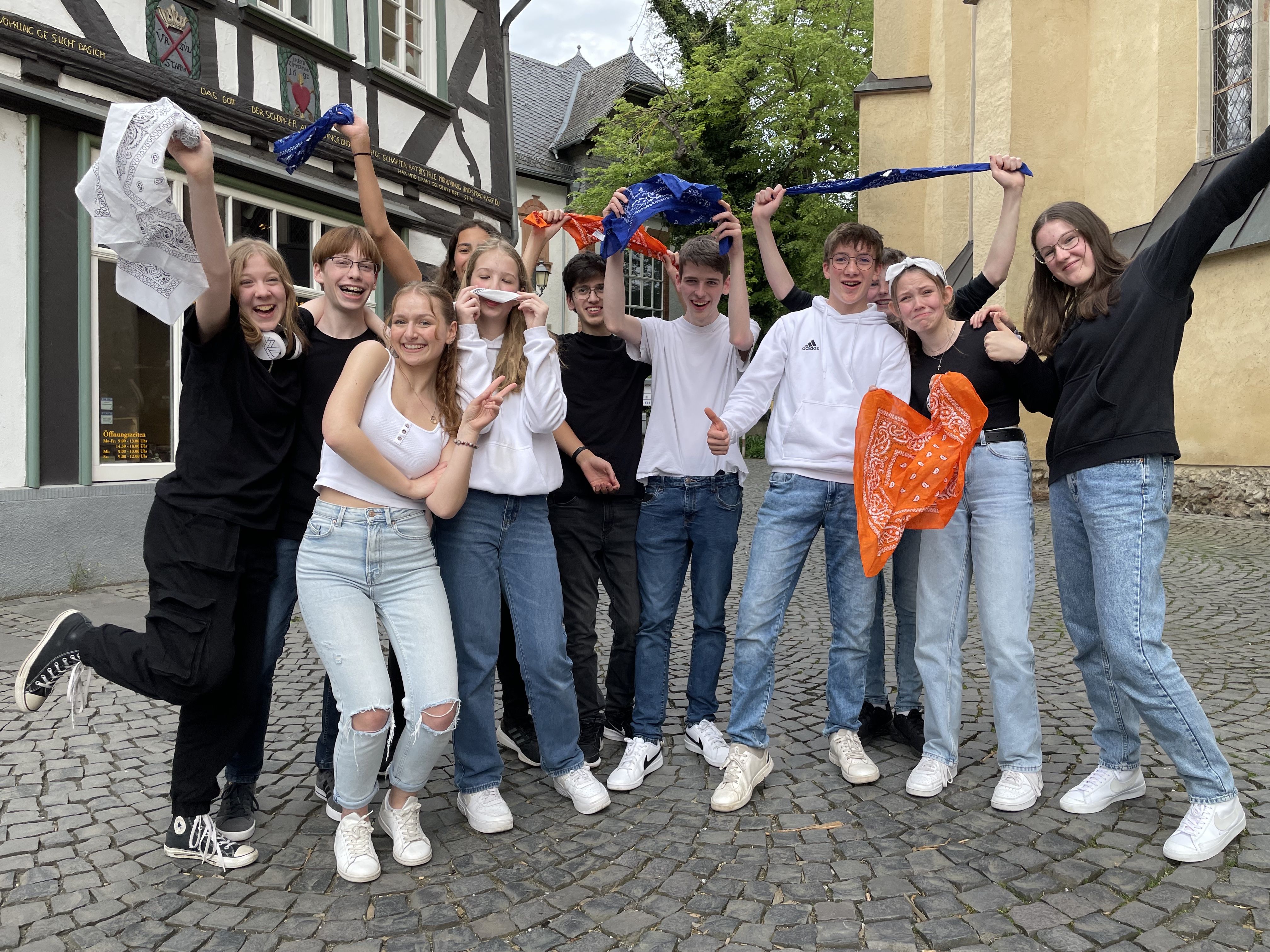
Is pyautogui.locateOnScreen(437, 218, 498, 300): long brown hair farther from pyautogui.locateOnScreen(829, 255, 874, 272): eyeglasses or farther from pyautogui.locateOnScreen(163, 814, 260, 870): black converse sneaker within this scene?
pyautogui.locateOnScreen(163, 814, 260, 870): black converse sneaker

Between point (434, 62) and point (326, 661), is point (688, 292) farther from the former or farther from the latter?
point (434, 62)

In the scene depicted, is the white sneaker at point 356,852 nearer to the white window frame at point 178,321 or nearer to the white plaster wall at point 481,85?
the white window frame at point 178,321

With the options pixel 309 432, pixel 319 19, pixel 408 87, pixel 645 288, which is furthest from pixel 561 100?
pixel 309 432

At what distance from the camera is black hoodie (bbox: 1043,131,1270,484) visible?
9.62 ft

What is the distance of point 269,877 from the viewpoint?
2.88m

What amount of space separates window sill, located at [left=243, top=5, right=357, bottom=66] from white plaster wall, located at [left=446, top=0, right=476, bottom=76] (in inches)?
69.7

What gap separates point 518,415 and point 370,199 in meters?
1.01

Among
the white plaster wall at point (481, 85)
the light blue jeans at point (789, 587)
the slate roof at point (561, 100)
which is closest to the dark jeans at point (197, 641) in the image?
the light blue jeans at point (789, 587)

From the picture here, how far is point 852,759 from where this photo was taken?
3.60 meters

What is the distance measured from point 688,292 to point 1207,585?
19.2 ft

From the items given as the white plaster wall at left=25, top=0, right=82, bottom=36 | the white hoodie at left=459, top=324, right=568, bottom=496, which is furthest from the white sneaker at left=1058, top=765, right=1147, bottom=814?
the white plaster wall at left=25, top=0, right=82, bottom=36

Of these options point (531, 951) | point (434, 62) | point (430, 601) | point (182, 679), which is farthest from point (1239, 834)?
point (434, 62)

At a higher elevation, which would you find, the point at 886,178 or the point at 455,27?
the point at 455,27

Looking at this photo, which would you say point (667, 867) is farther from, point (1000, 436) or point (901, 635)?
point (1000, 436)
